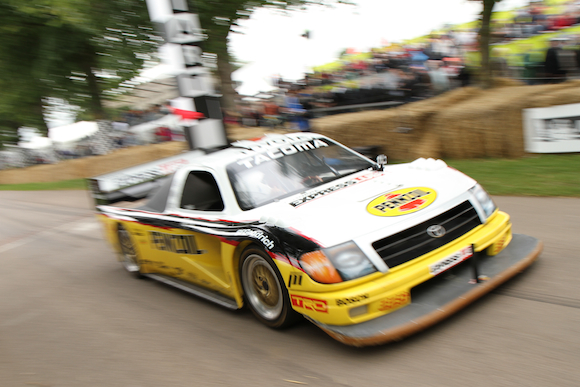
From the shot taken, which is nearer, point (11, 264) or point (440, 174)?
point (440, 174)

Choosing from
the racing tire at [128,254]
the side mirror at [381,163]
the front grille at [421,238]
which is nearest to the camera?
the front grille at [421,238]

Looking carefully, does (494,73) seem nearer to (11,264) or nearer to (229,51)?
(229,51)

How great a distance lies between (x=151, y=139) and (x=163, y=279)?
15.3 metres

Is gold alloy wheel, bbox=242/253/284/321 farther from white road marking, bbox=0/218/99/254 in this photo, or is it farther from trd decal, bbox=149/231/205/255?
white road marking, bbox=0/218/99/254

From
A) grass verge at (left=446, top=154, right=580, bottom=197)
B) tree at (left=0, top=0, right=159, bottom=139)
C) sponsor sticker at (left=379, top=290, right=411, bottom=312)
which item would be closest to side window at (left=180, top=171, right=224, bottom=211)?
sponsor sticker at (left=379, top=290, right=411, bottom=312)

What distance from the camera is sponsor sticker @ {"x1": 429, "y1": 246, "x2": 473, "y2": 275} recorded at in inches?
135

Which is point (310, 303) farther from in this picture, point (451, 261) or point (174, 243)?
point (174, 243)

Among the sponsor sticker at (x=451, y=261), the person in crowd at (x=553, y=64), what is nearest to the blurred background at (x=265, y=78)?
the person in crowd at (x=553, y=64)

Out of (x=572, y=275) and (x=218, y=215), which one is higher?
(x=218, y=215)

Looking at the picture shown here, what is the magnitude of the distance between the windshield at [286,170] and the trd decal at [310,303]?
3.24ft

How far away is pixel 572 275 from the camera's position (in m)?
3.92

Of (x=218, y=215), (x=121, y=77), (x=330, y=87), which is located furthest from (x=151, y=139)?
(x=218, y=215)

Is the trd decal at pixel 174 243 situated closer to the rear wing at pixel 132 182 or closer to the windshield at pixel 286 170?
the windshield at pixel 286 170

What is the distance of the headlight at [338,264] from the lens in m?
3.25
